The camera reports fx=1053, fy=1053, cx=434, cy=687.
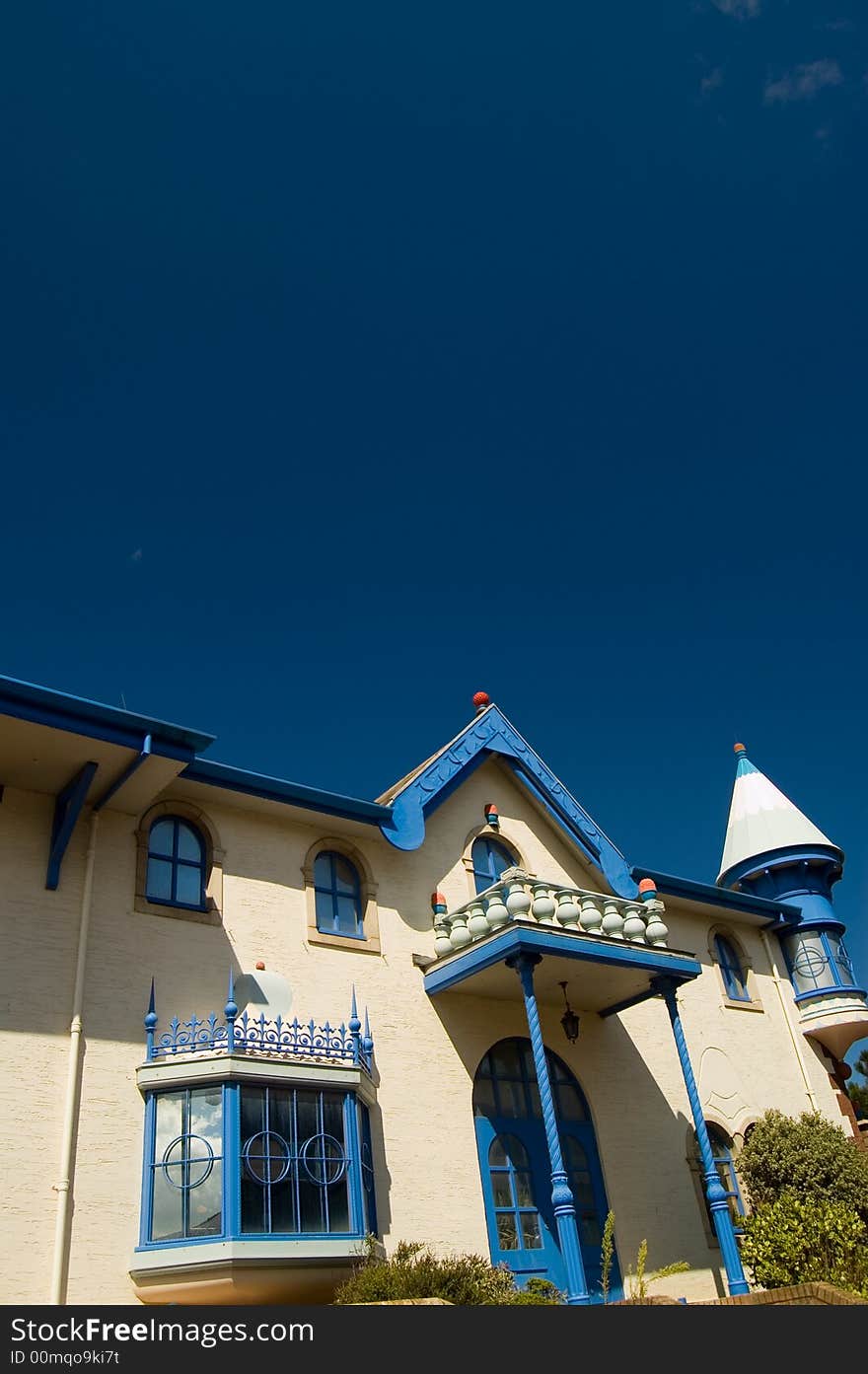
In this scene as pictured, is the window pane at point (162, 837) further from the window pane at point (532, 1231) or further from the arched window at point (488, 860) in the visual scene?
the window pane at point (532, 1231)

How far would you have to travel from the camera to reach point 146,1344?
7.21 meters

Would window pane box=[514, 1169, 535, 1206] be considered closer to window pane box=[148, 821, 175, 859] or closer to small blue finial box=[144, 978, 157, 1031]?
small blue finial box=[144, 978, 157, 1031]

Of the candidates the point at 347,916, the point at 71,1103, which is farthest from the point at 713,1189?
the point at 71,1103

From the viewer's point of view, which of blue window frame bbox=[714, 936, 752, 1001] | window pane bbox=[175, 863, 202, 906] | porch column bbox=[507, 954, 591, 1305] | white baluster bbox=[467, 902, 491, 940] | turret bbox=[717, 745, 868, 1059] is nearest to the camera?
porch column bbox=[507, 954, 591, 1305]

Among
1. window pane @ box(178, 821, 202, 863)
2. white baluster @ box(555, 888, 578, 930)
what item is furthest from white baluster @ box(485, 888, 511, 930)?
window pane @ box(178, 821, 202, 863)

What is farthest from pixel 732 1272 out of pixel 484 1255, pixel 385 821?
pixel 385 821

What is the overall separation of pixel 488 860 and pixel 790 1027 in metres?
7.88

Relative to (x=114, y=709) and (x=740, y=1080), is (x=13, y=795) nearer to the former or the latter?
(x=114, y=709)

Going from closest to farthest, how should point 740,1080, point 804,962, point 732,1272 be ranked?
1. point 732,1272
2. point 740,1080
3. point 804,962

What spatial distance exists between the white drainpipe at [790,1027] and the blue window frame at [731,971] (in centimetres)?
90

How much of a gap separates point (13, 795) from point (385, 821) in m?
5.59

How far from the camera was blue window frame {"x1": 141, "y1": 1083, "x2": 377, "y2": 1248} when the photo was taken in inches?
443

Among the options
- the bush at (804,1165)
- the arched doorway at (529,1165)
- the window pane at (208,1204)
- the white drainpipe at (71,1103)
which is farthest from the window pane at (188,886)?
the bush at (804,1165)

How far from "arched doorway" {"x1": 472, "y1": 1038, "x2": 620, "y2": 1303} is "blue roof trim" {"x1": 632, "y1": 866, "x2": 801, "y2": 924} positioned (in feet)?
15.9
